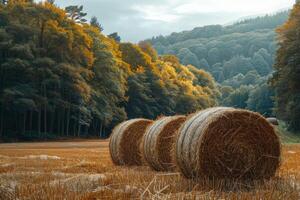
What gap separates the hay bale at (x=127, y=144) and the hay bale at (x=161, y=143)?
214 cm

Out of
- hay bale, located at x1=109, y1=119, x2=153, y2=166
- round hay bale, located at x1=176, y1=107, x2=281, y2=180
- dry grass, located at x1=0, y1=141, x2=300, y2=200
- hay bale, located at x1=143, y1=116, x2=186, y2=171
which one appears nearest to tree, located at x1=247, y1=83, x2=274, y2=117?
hay bale, located at x1=109, y1=119, x2=153, y2=166

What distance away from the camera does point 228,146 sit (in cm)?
920

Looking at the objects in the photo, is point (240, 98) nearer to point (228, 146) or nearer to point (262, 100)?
point (262, 100)

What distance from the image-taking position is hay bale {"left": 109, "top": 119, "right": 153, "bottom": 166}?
14672 millimetres

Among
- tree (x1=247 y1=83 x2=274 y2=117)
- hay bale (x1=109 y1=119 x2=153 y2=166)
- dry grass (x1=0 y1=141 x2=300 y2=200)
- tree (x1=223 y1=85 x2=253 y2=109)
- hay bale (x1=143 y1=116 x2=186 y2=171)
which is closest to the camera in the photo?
dry grass (x1=0 y1=141 x2=300 y2=200)

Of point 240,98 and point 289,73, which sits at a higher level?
point 240,98

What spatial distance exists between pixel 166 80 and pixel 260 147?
223ft

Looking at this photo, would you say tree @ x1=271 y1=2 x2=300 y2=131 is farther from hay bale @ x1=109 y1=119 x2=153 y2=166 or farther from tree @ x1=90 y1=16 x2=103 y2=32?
tree @ x1=90 y1=16 x2=103 y2=32

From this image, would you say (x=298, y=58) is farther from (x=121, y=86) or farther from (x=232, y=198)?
(x=232, y=198)

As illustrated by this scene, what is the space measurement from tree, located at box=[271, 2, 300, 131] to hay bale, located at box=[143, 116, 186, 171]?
33661 mm

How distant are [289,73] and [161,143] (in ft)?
119

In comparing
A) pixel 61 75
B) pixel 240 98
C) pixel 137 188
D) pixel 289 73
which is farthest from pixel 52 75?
pixel 240 98

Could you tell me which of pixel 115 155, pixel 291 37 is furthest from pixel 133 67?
pixel 115 155

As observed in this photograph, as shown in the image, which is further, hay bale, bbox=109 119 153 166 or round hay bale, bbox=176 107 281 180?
hay bale, bbox=109 119 153 166
